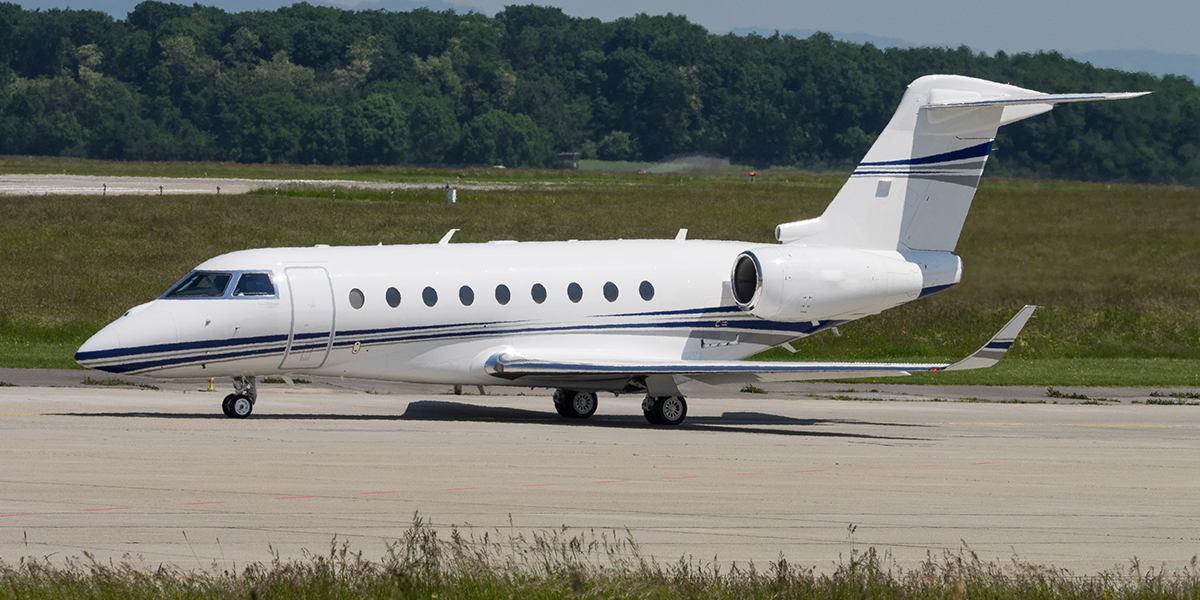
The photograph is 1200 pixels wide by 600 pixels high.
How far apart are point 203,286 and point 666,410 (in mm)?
8456

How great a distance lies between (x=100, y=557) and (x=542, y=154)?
138786mm

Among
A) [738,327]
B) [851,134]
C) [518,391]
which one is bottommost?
[518,391]

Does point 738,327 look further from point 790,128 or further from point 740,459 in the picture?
point 790,128

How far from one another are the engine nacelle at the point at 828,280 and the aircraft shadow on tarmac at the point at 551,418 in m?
2.07

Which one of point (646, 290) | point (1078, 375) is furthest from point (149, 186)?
point (646, 290)

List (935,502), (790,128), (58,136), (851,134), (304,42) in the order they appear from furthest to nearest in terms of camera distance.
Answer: (304,42) → (58,136) → (790,128) → (851,134) → (935,502)

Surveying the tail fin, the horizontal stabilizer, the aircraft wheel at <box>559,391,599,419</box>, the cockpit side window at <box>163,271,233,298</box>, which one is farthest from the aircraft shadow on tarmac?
the horizontal stabilizer

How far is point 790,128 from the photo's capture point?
393 feet

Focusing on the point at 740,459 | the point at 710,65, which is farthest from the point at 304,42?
the point at 740,459

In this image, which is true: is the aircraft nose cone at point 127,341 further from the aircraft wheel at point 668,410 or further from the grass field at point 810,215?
the grass field at point 810,215

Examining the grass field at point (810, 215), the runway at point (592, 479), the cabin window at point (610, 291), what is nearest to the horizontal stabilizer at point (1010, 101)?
the grass field at point (810, 215)

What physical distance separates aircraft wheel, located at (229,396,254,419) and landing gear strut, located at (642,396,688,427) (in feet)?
23.3

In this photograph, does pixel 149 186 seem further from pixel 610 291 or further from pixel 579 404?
pixel 610 291

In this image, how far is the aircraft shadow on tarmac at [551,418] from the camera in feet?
82.2
